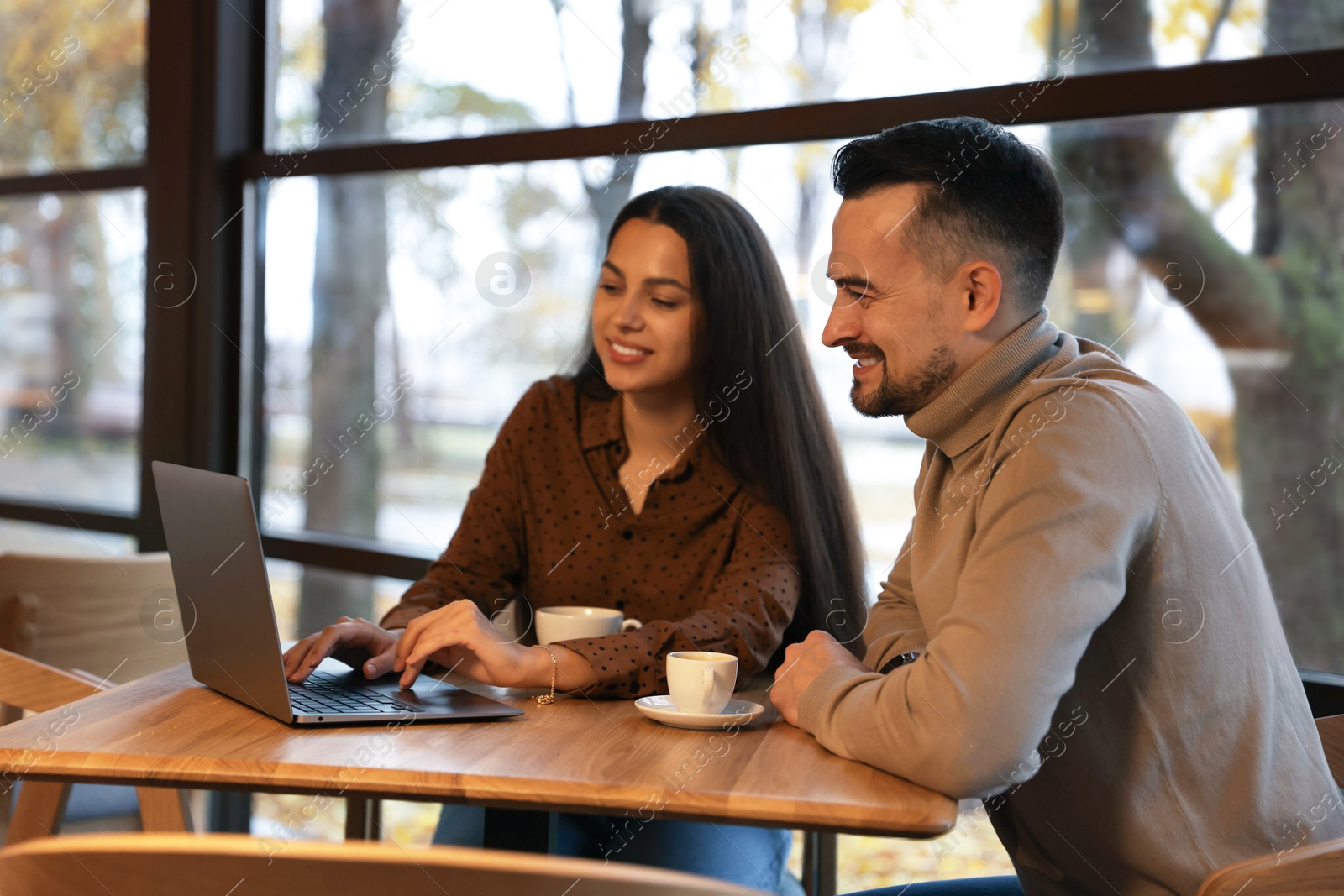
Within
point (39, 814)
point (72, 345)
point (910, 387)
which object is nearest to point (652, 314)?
point (910, 387)

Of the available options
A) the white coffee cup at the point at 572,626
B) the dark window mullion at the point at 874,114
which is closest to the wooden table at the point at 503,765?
the white coffee cup at the point at 572,626

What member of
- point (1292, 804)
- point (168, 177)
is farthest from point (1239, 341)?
point (168, 177)

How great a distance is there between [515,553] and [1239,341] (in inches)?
49.7

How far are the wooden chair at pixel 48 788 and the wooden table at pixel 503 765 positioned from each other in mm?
477

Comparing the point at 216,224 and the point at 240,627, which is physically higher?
the point at 216,224

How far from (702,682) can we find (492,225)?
1.59 m

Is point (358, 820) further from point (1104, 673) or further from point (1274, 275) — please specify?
point (1274, 275)

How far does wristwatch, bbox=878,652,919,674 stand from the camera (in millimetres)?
1364

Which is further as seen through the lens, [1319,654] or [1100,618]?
[1319,654]

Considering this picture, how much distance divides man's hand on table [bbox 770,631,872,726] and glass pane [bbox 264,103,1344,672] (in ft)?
2.67

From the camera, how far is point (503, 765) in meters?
1.06

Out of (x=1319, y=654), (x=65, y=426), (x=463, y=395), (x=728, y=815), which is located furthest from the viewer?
(x=65, y=426)

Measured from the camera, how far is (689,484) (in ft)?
6.04

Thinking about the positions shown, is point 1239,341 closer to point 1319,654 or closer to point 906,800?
point 1319,654
